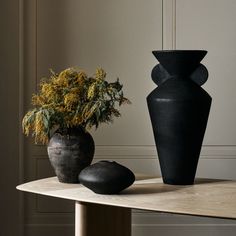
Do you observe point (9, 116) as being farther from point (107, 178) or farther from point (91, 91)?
point (107, 178)

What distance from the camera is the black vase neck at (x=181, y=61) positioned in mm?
2068

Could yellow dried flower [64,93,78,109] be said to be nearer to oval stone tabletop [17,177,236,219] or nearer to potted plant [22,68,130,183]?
potted plant [22,68,130,183]

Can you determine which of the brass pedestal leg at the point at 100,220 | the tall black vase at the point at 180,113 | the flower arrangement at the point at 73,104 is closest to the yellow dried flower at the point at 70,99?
the flower arrangement at the point at 73,104

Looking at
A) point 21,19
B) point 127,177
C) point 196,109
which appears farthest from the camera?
point 21,19

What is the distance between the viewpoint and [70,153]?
6.95ft

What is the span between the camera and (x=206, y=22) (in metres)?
3.12

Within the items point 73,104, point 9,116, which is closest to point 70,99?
point 73,104

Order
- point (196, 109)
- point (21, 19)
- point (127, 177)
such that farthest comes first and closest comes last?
point (21, 19) → point (196, 109) → point (127, 177)

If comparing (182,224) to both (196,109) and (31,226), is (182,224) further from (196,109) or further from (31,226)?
(196,109)

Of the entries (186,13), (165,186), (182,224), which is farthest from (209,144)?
(165,186)

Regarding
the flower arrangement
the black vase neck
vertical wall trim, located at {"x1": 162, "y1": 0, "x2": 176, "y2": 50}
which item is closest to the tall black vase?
the black vase neck

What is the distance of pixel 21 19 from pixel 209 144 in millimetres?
1070

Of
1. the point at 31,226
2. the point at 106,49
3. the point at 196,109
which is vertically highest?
the point at 106,49

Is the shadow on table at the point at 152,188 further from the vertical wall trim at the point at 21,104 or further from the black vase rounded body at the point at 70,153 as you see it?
the vertical wall trim at the point at 21,104
